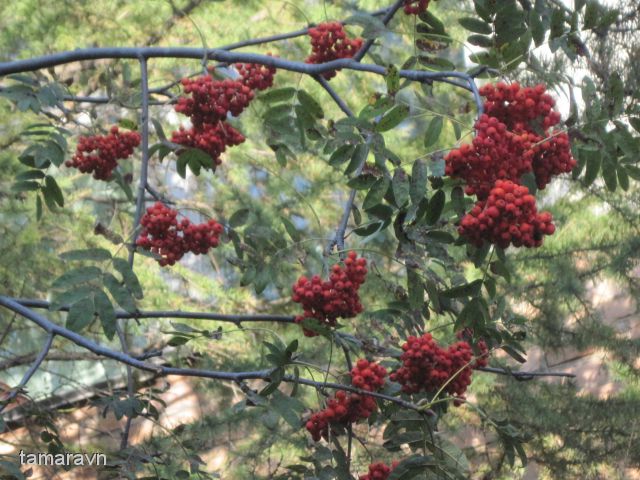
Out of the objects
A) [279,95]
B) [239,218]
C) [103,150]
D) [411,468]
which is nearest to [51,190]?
[103,150]

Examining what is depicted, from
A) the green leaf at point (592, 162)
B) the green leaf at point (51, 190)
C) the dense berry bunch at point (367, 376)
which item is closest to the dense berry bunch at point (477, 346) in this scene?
the dense berry bunch at point (367, 376)

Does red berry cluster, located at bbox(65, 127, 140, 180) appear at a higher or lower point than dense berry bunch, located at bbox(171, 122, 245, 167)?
higher

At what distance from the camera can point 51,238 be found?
12.1ft

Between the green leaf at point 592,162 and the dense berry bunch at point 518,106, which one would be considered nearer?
the dense berry bunch at point 518,106

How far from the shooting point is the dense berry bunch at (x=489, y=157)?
1.31 m

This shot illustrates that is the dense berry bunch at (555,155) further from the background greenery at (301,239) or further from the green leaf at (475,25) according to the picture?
the background greenery at (301,239)

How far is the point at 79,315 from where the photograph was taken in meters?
1.51

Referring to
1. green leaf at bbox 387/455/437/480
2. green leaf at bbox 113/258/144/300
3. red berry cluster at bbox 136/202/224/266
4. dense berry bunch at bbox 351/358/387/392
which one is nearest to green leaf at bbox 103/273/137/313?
green leaf at bbox 113/258/144/300

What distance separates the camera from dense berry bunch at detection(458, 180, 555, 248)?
4.14 feet

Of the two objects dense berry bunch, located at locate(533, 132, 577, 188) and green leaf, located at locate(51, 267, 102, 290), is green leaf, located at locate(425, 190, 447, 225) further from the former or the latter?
green leaf, located at locate(51, 267, 102, 290)

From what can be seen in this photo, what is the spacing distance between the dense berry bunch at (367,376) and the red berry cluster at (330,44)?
1.88ft

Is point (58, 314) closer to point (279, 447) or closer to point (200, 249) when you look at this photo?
point (279, 447)

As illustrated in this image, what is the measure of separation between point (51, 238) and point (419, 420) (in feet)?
7.90

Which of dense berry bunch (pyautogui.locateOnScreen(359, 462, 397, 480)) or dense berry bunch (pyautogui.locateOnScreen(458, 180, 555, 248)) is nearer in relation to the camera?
dense berry bunch (pyautogui.locateOnScreen(458, 180, 555, 248))
